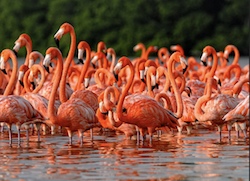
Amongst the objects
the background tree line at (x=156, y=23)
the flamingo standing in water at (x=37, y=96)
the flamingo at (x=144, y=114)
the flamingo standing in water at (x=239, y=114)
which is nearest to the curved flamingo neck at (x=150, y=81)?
the flamingo standing in water at (x=37, y=96)

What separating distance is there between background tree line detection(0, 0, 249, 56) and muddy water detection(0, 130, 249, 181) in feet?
103

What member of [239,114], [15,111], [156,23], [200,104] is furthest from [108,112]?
[156,23]

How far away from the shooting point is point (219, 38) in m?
44.9

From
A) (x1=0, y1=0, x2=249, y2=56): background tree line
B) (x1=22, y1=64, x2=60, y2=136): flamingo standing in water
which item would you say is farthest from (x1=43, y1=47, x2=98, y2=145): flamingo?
(x1=0, y1=0, x2=249, y2=56): background tree line

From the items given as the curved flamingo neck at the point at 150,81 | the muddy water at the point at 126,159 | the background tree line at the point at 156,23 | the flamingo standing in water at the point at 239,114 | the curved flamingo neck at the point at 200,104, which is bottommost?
the muddy water at the point at 126,159

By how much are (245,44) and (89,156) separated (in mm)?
33642

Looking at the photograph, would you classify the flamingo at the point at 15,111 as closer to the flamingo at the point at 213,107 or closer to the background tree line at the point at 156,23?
the flamingo at the point at 213,107

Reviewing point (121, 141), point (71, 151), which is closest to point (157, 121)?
point (121, 141)

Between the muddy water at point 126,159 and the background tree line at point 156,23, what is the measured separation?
31379 mm

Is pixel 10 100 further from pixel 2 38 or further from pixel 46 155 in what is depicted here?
pixel 2 38

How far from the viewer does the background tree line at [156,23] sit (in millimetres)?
45250

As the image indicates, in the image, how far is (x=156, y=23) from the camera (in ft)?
153

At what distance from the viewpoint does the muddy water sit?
1003 centimetres

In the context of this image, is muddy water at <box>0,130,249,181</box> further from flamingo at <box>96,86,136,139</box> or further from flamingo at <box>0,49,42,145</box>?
flamingo at <box>0,49,42,145</box>
